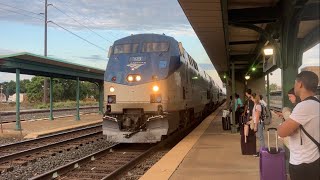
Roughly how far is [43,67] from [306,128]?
819 inches

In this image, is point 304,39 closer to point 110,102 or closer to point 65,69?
point 110,102

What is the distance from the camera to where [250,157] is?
400 inches

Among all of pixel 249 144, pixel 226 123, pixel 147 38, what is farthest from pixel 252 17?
pixel 226 123

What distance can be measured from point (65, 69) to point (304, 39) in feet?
56.7

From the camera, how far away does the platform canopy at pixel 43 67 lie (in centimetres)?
1944

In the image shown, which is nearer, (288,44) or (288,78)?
(288,44)


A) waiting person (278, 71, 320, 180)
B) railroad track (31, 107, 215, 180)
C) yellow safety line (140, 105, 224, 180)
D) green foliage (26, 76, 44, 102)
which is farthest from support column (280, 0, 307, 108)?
green foliage (26, 76, 44, 102)

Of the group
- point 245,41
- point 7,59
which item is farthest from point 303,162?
point 7,59

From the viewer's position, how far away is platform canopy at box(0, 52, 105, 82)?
765 inches

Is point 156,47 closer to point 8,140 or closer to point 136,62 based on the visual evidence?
point 136,62

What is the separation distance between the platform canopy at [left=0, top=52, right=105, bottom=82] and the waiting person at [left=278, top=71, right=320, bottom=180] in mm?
17180

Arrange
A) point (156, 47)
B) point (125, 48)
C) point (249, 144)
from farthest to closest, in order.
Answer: point (125, 48), point (156, 47), point (249, 144)

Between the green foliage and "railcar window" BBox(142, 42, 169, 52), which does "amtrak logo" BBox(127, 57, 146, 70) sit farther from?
the green foliage

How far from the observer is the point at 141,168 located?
10.4 metres
